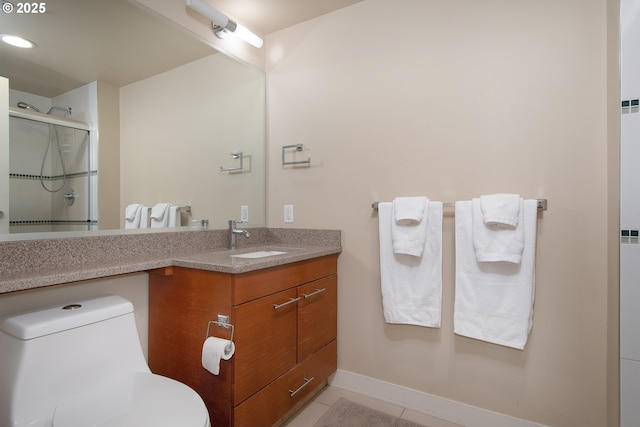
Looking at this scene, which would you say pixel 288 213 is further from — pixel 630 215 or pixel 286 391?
pixel 630 215

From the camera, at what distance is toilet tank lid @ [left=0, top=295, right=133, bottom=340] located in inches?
39.4

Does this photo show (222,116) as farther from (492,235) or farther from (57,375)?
(492,235)

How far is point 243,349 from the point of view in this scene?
1.32 meters

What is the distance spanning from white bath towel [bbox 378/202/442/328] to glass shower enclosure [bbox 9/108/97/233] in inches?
56.0

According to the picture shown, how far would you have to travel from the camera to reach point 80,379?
1087 mm

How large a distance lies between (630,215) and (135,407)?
184 cm

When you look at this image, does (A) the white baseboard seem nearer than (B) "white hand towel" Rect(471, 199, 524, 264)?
No

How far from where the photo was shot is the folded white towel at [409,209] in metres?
1.68

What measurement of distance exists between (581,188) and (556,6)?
85cm

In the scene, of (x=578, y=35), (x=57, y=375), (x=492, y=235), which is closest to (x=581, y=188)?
(x=492, y=235)

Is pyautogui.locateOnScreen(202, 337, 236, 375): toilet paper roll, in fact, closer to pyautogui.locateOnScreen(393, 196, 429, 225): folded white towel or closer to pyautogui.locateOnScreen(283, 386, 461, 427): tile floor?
pyautogui.locateOnScreen(283, 386, 461, 427): tile floor

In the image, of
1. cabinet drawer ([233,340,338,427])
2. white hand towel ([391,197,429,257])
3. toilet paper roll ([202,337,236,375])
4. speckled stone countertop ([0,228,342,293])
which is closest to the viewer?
speckled stone countertop ([0,228,342,293])

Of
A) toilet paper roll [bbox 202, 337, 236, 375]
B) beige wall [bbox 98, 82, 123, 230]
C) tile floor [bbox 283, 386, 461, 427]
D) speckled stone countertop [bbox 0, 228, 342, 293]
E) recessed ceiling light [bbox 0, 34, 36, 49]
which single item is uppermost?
recessed ceiling light [bbox 0, 34, 36, 49]

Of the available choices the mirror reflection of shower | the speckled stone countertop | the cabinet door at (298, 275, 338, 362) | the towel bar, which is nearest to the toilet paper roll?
the speckled stone countertop
